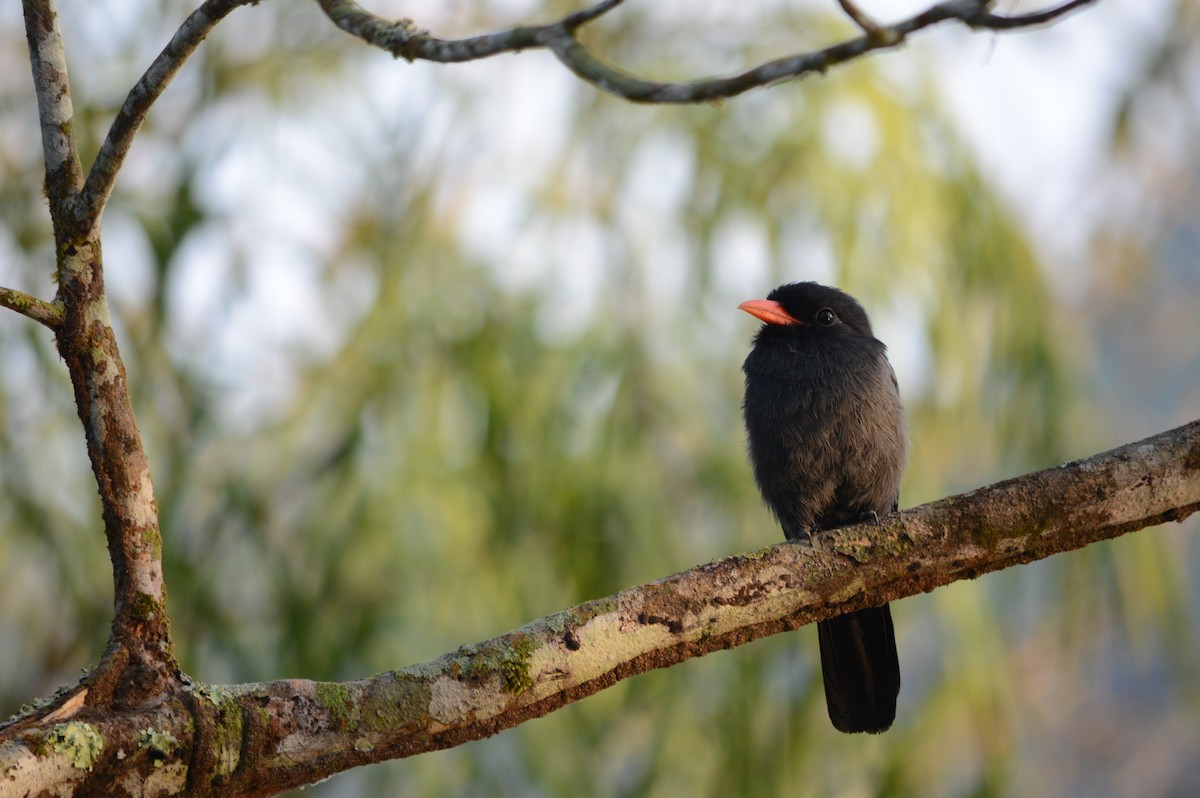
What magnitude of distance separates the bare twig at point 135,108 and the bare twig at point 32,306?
160mm

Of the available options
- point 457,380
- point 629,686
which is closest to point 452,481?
point 457,380

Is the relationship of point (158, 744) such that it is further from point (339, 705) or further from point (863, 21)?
point (863, 21)

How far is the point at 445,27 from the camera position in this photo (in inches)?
205

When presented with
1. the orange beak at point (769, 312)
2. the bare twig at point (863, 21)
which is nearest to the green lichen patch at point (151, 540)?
the bare twig at point (863, 21)

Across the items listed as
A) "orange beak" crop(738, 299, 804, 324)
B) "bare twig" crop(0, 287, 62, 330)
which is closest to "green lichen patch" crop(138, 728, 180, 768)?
"bare twig" crop(0, 287, 62, 330)

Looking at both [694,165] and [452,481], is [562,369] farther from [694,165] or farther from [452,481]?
[694,165]

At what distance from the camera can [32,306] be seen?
2.03 meters

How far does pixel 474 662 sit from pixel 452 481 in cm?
255

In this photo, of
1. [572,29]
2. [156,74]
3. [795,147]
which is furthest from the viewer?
[795,147]

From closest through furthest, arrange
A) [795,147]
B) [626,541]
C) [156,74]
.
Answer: [156,74], [626,541], [795,147]

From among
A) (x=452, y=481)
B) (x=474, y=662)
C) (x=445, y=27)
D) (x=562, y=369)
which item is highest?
(x=445, y=27)

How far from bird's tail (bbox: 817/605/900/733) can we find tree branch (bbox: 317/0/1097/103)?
211 cm

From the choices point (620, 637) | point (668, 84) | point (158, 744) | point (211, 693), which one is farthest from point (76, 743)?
point (668, 84)

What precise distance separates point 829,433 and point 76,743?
101 inches
